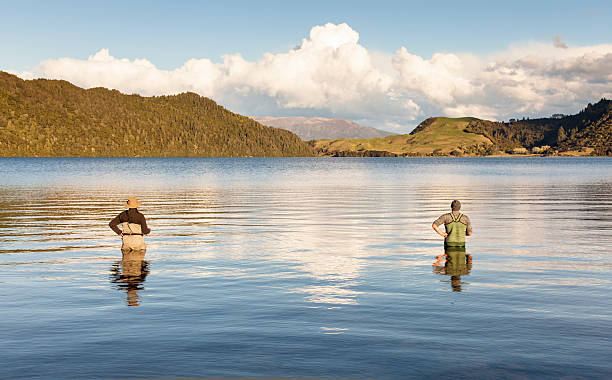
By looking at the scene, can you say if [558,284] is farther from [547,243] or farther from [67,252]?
[67,252]

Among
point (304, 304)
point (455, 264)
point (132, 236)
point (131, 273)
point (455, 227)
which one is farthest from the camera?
point (132, 236)

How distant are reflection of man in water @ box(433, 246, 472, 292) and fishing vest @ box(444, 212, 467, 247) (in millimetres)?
221

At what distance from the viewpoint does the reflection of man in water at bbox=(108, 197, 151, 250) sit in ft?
74.9

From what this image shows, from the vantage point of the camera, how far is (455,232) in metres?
23.5

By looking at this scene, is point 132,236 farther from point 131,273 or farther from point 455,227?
point 455,227

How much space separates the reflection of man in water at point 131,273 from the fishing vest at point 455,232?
1207 cm

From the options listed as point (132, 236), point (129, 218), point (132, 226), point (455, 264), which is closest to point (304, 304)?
point (455, 264)

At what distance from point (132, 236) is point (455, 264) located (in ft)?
43.2

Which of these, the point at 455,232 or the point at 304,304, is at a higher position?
the point at 455,232

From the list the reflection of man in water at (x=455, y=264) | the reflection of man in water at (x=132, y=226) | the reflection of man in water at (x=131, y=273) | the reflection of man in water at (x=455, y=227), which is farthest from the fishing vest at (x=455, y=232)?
the reflection of man in water at (x=132, y=226)

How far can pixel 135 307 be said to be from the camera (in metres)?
15.9

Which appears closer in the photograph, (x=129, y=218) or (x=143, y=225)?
(x=129, y=218)

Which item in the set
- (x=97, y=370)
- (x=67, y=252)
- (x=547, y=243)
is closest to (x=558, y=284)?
(x=547, y=243)

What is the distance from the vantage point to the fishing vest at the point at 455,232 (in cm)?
2342
